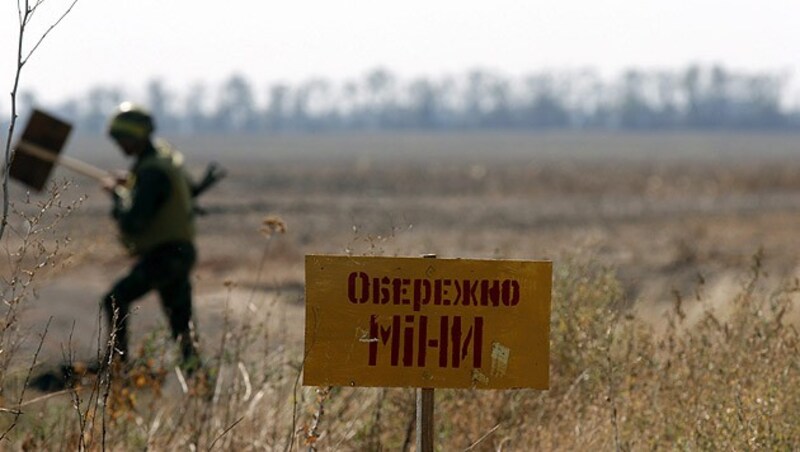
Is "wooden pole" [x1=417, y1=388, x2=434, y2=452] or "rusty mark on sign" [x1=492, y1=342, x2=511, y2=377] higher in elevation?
"rusty mark on sign" [x1=492, y1=342, x2=511, y2=377]

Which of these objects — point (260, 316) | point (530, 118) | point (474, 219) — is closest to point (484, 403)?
point (260, 316)

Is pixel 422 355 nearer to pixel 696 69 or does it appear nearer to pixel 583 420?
pixel 583 420

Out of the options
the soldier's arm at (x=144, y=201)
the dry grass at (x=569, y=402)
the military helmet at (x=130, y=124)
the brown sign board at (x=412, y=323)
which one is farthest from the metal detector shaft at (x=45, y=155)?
the brown sign board at (x=412, y=323)

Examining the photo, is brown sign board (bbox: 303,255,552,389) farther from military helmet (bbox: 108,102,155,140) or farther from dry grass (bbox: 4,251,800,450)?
military helmet (bbox: 108,102,155,140)

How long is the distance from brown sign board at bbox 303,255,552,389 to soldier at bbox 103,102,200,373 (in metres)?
4.35

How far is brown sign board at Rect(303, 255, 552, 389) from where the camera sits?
13.4ft

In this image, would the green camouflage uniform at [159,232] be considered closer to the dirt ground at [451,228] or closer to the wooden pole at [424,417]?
the dirt ground at [451,228]

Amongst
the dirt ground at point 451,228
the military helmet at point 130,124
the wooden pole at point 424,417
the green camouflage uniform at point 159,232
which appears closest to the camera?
the wooden pole at point 424,417

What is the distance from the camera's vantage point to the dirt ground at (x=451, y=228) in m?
9.17

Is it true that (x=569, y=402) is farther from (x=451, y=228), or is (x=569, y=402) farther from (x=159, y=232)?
(x=451, y=228)

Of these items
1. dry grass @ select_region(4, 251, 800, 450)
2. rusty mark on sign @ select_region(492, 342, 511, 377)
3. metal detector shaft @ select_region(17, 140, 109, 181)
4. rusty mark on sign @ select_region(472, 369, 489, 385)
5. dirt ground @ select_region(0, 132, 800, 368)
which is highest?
metal detector shaft @ select_region(17, 140, 109, 181)

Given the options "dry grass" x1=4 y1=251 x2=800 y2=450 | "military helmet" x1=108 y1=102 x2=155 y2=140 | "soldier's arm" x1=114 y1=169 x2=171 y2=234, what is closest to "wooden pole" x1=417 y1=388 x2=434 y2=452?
"dry grass" x1=4 y1=251 x2=800 y2=450

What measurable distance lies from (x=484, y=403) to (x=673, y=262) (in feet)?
44.5

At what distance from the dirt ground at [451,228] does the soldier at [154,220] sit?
0.32 meters
